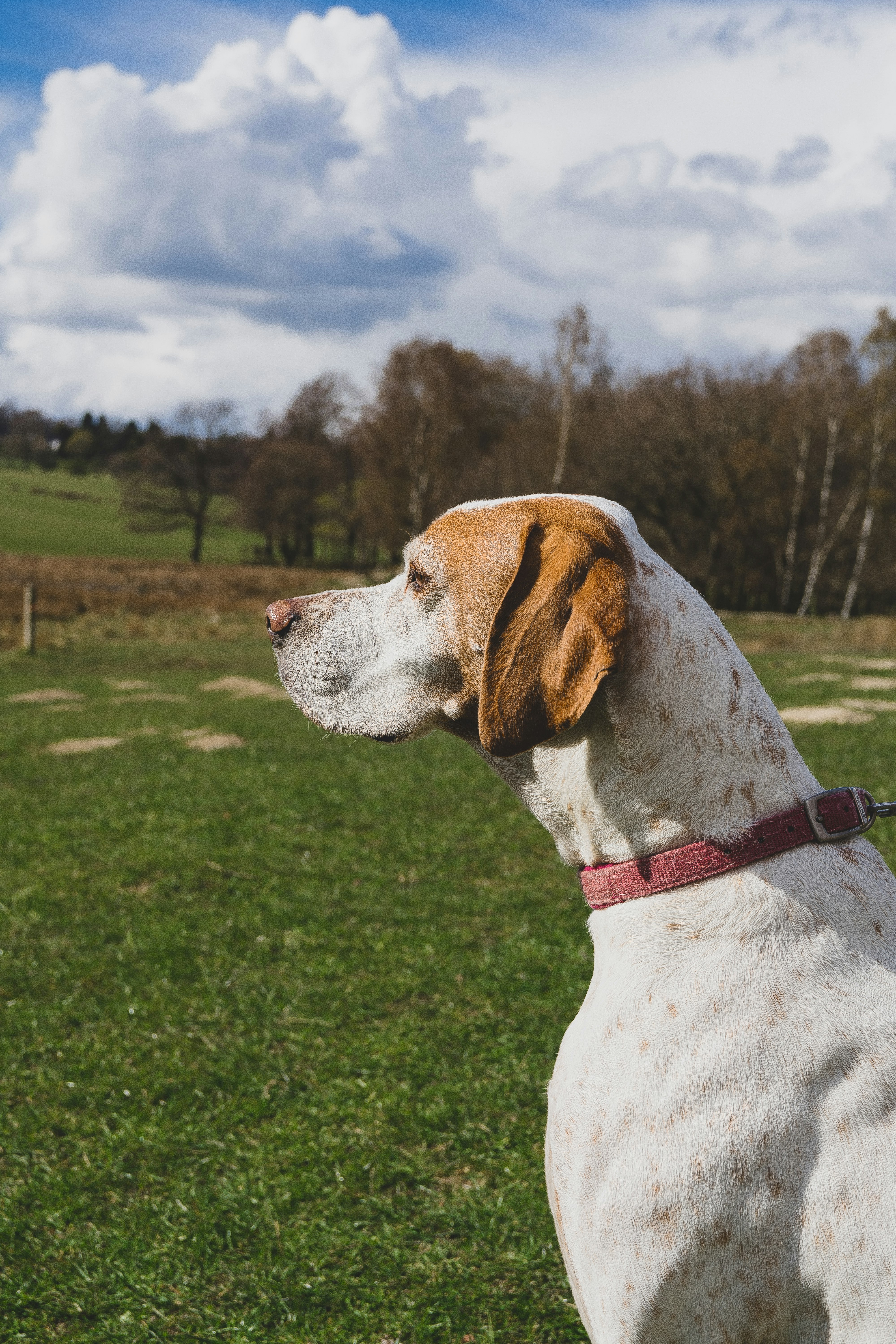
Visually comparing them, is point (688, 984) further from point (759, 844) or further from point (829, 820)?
point (829, 820)

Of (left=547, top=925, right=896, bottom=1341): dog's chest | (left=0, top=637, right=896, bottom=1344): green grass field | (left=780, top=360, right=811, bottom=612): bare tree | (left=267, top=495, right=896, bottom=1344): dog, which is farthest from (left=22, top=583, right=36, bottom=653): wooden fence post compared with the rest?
(left=780, top=360, right=811, bottom=612): bare tree

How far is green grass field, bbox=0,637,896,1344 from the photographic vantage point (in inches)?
125

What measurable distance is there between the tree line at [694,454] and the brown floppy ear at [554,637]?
109 feet

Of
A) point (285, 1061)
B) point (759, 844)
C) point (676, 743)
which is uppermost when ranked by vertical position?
point (676, 743)

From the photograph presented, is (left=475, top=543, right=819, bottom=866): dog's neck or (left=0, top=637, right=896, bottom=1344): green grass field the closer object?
(left=475, top=543, right=819, bottom=866): dog's neck

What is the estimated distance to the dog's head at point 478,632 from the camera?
1.85 meters

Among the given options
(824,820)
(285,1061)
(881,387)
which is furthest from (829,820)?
(881,387)

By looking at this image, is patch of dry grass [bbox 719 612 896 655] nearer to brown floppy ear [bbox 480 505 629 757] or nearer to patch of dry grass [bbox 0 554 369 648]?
patch of dry grass [bbox 0 554 369 648]

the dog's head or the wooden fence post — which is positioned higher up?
the dog's head

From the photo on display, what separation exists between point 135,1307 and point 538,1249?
52.9 inches

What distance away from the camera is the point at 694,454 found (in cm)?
4238

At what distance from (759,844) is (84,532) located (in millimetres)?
77291

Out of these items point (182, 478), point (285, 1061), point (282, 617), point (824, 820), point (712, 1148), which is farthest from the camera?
point (182, 478)

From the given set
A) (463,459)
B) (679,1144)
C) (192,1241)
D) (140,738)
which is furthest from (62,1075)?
(463,459)
